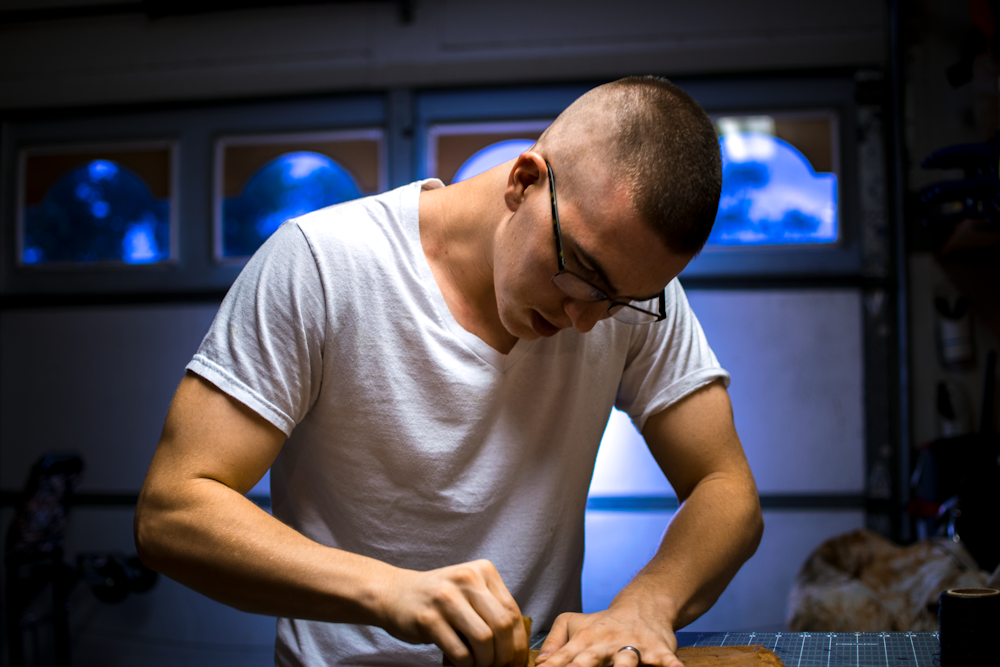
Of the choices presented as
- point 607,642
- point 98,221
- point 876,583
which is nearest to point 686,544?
point 607,642

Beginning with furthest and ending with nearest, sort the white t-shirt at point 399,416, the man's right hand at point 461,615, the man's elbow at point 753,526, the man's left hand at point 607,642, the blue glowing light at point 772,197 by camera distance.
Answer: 1. the blue glowing light at point 772,197
2. the man's elbow at point 753,526
3. the white t-shirt at point 399,416
4. the man's left hand at point 607,642
5. the man's right hand at point 461,615

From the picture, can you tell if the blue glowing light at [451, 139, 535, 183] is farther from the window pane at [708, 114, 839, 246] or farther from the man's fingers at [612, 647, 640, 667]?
the man's fingers at [612, 647, 640, 667]

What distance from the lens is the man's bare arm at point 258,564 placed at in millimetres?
800

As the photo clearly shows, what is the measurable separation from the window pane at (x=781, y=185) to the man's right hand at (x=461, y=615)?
238 cm

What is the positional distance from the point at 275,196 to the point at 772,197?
2.12 meters

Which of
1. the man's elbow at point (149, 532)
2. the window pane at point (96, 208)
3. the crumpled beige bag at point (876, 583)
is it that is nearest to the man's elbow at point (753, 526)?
the man's elbow at point (149, 532)

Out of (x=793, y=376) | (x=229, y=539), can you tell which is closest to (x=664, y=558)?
(x=229, y=539)

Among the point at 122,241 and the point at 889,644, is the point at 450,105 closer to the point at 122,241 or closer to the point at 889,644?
the point at 122,241

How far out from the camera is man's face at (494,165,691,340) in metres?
0.89

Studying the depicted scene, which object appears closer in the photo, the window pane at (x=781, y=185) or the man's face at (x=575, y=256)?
the man's face at (x=575, y=256)

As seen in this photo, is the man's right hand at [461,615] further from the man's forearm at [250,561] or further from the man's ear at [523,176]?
the man's ear at [523,176]

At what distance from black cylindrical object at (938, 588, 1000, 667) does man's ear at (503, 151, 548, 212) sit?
0.73 meters

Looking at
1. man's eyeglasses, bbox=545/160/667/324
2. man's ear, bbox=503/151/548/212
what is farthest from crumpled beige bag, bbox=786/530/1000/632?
man's ear, bbox=503/151/548/212

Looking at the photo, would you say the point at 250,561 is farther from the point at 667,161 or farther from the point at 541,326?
the point at 667,161
